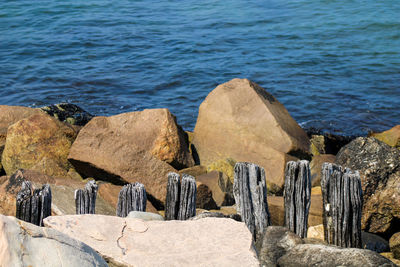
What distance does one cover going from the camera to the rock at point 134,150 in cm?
757

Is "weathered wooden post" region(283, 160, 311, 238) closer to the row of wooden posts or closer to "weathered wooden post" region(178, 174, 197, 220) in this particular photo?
the row of wooden posts

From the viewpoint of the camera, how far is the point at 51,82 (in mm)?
14695

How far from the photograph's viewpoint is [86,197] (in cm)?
500

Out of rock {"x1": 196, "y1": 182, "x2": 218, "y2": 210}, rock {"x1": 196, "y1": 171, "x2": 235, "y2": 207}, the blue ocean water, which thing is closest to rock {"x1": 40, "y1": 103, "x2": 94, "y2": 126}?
the blue ocean water

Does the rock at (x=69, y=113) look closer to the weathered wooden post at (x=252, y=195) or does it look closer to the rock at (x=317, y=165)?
the rock at (x=317, y=165)

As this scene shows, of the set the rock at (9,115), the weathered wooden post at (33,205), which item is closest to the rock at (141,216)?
Result: the weathered wooden post at (33,205)

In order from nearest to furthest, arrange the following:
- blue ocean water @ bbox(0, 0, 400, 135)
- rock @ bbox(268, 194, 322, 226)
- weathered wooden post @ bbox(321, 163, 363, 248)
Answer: weathered wooden post @ bbox(321, 163, 363, 248) → rock @ bbox(268, 194, 322, 226) → blue ocean water @ bbox(0, 0, 400, 135)

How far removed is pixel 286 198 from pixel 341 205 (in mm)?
525

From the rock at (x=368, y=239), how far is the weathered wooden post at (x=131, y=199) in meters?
1.74

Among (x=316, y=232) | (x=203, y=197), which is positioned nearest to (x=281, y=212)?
(x=316, y=232)

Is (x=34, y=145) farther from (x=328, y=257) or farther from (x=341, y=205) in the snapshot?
(x=328, y=257)

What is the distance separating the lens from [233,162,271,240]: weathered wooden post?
16.6ft

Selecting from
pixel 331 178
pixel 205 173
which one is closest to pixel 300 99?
pixel 205 173

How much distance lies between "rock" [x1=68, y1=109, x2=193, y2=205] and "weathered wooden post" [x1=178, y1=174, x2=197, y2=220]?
85.2 inches
